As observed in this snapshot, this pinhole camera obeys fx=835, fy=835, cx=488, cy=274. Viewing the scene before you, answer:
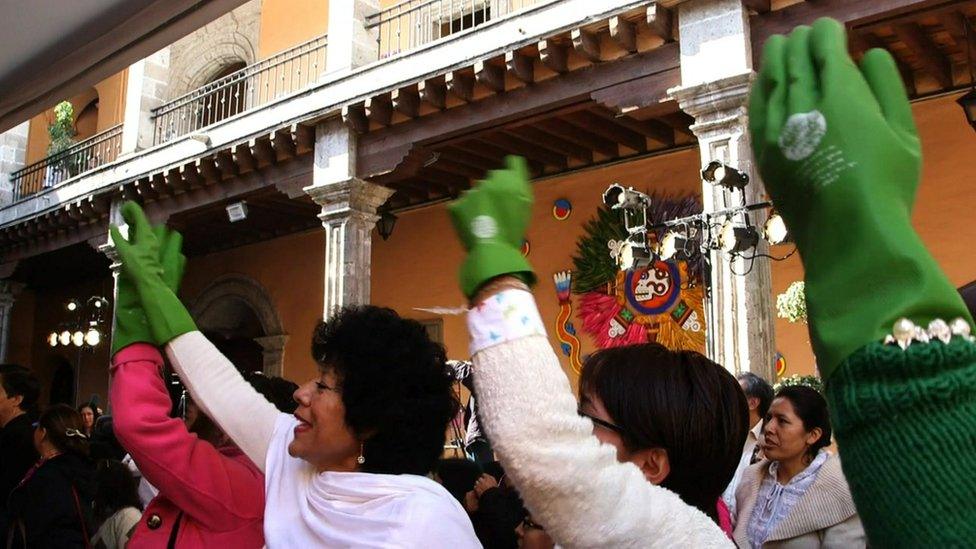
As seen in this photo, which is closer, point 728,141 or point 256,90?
point 728,141

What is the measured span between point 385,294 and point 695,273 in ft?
16.9

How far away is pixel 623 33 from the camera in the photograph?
741cm

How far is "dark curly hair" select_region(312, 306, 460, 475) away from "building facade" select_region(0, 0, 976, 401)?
3.67m

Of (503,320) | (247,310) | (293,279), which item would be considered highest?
(293,279)

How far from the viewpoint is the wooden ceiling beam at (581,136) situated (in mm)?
9688

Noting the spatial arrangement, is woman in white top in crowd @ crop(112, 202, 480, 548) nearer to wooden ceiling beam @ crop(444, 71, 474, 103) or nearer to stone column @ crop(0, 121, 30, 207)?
wooden ceiling beam @ crop(444, 71, 474, 103)

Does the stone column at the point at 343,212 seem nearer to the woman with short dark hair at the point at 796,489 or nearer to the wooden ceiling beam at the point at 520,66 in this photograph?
the wooden ceiling beam at the point at 520,66

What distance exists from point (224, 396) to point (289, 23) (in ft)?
41.4

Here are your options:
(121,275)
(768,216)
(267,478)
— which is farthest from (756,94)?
(768,216)

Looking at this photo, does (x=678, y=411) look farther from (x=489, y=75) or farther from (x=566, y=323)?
(x=566, y=323)

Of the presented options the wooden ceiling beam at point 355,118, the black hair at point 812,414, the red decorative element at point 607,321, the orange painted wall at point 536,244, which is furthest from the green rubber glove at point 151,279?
the red decorative element at point 607,321

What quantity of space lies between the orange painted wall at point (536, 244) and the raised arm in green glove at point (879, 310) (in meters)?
8.40

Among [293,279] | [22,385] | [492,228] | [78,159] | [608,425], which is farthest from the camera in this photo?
[78,159]

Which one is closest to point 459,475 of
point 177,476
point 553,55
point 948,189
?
point 177,476
